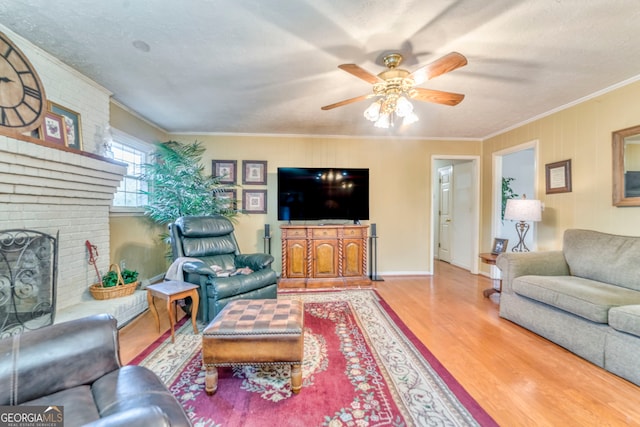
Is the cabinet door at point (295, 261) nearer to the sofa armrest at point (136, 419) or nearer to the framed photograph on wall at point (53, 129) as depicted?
the framed photograph on wall at point (53, 129)

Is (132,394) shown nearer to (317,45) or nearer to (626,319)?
(317,45)

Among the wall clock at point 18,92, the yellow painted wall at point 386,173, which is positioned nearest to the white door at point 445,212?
the yellow painted wall at point 386,173

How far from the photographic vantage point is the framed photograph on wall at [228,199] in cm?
411

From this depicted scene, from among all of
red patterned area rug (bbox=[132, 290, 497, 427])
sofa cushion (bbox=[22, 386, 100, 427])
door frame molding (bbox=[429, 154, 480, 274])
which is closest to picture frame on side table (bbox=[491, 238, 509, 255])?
door frame molding (bbox=[429, 154, 480, 274])

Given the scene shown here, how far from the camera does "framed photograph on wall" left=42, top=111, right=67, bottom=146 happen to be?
85.4 inches

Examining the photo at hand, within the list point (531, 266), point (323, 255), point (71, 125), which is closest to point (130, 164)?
point (71, 125)

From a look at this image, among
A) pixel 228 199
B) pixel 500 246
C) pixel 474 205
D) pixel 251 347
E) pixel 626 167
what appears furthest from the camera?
pixel 474 205

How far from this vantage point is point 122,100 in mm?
3072

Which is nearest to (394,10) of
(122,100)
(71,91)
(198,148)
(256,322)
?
(256,322)

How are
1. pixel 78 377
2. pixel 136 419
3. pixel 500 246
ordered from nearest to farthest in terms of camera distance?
pixel 136 419, pixel 78 377, pixel 500 246

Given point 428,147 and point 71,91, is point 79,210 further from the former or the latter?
point 428,147

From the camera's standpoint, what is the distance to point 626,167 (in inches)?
103

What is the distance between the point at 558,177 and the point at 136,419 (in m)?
4.43

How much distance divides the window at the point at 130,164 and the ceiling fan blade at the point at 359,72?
2.84 meters
